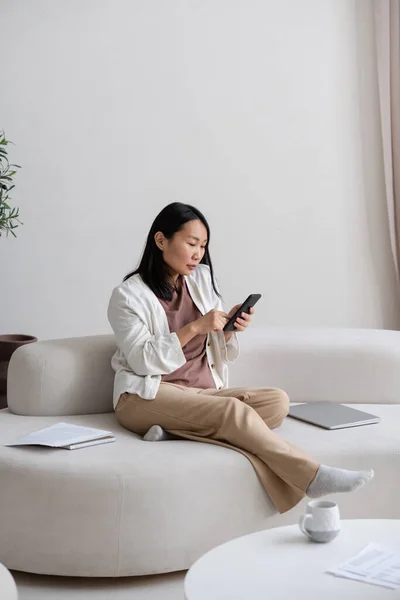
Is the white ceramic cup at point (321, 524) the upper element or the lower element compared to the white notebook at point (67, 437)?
lower

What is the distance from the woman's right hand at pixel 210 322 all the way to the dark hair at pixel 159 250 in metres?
0.22

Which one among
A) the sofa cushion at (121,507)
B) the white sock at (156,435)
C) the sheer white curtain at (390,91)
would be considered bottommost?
the sofa cushion at (121,507)

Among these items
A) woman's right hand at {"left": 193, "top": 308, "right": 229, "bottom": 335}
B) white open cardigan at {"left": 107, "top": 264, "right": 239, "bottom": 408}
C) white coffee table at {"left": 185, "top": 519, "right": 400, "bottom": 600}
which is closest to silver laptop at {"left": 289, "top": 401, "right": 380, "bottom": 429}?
white open cardigan at {"left": 107, "top": 264, "right": 239, "bottom": 408}

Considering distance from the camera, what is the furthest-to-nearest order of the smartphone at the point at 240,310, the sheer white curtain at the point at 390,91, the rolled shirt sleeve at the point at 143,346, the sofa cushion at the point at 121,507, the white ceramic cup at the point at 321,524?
the sheer white curtain at the point at 390,91, the smartphone at the point at 240,310, the rolled shirt sleeve at the point at 143,346, the sofa cushion at the point at 121,507, the white ceramic cup at the point at 321,524

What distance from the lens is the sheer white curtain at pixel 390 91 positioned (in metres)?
4.52

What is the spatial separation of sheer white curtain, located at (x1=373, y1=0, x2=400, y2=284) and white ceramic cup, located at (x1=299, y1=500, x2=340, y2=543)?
2934mm

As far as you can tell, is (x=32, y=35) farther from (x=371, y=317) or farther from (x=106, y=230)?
(x=371, y=317)

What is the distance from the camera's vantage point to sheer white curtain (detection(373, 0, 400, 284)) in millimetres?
4520

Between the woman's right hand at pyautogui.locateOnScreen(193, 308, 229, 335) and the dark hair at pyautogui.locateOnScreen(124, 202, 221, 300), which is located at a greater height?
the dark hair at pyautogui.locateOnScreen(124, 202, 221, 300)

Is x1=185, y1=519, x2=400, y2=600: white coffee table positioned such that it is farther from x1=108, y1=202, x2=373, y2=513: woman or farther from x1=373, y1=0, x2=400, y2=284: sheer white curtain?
x1=373, y1=0, x2=400, y2=284: sheer white curtain

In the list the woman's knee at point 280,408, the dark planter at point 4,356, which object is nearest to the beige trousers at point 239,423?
the woman's knee at point 280,408

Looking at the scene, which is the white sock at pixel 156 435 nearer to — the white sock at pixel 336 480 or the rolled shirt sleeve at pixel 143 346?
the rolled shirt sleeve at pixel 143 346

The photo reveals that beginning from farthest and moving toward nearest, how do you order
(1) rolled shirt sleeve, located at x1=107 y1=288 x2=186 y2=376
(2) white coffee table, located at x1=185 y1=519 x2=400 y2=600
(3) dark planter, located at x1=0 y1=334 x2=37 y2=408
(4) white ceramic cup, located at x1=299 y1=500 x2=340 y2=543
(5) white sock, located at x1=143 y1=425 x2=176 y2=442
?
(3) dark planter, located at x1=0 y1=334 x2=37 y2=408 < (1) rolled shirt sleeve, located at x1=107 y1=288 x2=186 y2=376 < (5) white sock, located at x1=143 y1=425 x2=176 y2=442 < (4) white ceramic cup, located at x1=299 y1=500 x2=340 y2=543 < (2) white coffee table, located at x1=185 y1=519 x2=400 y2=600

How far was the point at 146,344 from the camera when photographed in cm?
284
